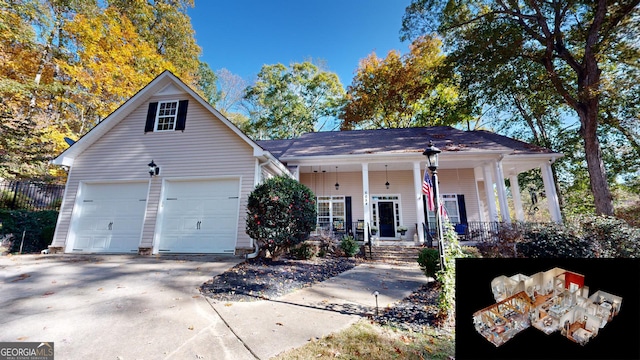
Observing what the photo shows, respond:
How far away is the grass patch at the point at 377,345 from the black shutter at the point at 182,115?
322 inches

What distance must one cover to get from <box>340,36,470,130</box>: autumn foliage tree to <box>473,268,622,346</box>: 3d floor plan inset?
17820 mm

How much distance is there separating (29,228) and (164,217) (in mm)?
5435

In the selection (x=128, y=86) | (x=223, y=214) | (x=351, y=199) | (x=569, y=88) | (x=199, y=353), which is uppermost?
(x=128, y=86)

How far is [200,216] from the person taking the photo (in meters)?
7.82

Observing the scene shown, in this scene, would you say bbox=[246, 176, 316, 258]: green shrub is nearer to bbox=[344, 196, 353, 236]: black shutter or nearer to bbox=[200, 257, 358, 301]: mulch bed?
bbox=[200, 257, 358, 301]: mulch bed

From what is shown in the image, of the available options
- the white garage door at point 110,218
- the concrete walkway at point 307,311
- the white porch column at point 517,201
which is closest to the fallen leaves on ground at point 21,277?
the white garage door at point 110,218

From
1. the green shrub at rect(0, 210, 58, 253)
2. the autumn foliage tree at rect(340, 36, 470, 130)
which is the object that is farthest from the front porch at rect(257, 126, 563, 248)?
the green shrub at rect(0, 210, 58, 253)

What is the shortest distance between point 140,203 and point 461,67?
15.3 metres

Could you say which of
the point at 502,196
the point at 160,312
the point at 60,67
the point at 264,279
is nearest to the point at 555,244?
the point at 502,196

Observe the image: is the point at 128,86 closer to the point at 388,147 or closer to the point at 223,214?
the point at 223,214

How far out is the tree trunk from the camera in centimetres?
956

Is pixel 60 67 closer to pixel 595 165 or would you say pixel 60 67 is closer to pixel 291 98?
pixel 291 98

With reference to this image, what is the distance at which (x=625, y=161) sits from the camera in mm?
12852

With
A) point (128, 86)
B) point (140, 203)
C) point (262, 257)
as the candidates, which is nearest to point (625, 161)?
point (262, 257)
